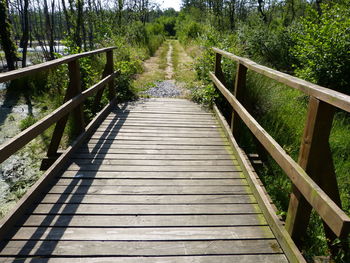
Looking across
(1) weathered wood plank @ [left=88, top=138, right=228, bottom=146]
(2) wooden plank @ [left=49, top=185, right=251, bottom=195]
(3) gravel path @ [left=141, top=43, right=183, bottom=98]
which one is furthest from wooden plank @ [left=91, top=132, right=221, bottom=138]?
(3) gravel path @ [left=141, top=43, right=183, bottom=98]

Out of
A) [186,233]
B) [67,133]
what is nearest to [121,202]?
[186,233]

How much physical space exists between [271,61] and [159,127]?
1005 cm

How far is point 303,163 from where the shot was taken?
83.1 inches

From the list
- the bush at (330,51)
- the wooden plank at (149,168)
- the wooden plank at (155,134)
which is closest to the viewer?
the wooden plank at (149,168)

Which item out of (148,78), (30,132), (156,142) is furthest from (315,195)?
(148,78)

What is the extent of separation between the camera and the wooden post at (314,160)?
6.37 feet

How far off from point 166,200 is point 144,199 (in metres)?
0.22

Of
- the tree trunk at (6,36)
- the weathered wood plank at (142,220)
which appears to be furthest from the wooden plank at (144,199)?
the tree trunk at (6,36)

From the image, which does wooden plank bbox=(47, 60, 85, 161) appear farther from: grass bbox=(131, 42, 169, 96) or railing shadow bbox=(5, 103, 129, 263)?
grass bbox=(131, 42, 169, 96)

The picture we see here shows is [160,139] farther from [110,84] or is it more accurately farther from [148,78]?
[148,78]

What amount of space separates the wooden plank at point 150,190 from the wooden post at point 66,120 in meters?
0.88

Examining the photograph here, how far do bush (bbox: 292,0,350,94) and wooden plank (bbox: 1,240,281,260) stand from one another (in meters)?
5.95

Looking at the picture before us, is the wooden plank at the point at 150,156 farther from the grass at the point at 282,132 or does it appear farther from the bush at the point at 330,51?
the bush at the point at 330,51

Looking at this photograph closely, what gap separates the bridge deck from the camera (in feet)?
7.29
